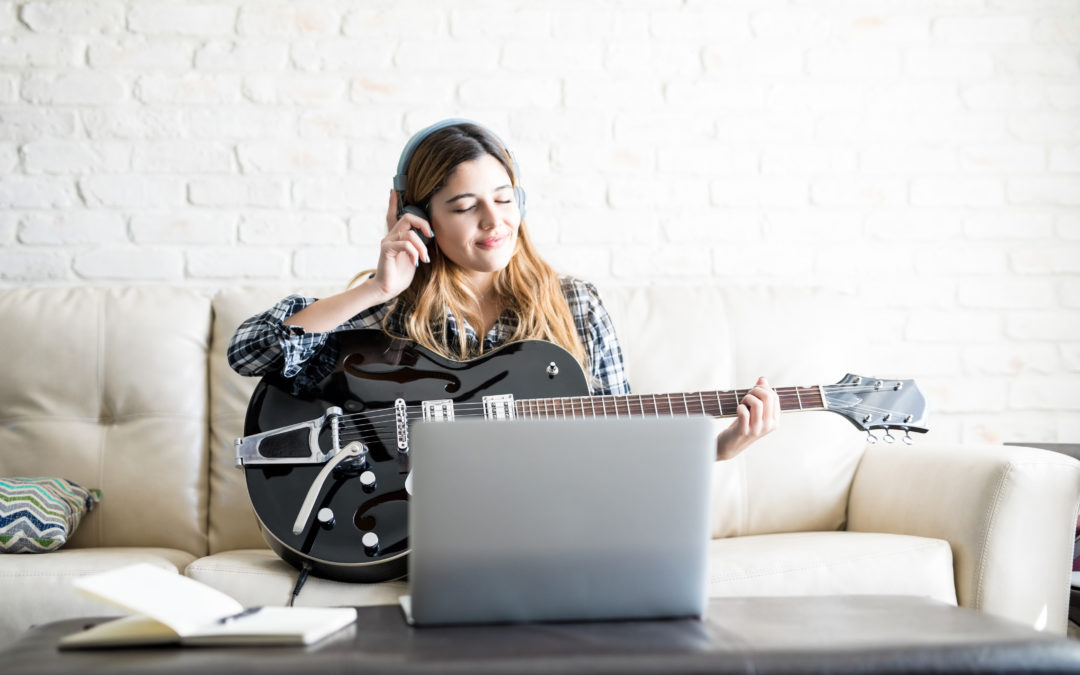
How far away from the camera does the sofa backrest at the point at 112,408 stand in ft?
5.95

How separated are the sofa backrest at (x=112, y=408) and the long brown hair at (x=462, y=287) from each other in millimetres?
511

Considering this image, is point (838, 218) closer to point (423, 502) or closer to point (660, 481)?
point (660, 481)

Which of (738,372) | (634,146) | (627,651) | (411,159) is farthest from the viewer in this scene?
(634,146)

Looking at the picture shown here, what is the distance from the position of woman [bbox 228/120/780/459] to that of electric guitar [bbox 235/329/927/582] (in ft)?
0.21

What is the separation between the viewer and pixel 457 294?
1.77 m

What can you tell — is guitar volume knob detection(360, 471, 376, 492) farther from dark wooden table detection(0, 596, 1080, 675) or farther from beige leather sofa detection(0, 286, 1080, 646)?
dark wooden table detection(0, 596, 1080, 675)

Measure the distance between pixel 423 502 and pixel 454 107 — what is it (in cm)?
154

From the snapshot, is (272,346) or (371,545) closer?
(371,545)

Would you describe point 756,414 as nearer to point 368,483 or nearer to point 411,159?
point 368,483

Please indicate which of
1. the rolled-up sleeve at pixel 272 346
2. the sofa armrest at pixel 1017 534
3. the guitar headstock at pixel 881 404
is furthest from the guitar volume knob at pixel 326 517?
the sofa armrest at pixel 1017 534

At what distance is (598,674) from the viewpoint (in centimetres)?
76

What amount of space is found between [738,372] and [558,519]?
1.19 m

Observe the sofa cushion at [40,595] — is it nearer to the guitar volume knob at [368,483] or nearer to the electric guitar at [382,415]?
the electric guitar at [382,415]

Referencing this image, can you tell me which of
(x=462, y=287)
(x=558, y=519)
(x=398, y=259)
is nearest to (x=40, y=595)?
(x=398, y=259)
